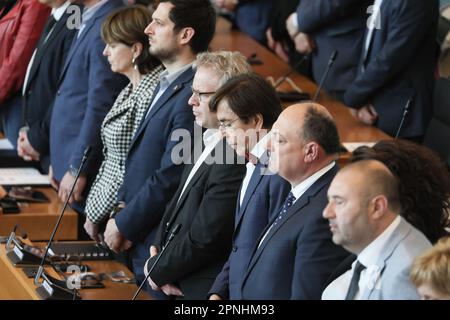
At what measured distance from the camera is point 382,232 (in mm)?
3781

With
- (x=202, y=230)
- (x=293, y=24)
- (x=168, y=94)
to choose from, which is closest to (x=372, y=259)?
(x=202, y=230)

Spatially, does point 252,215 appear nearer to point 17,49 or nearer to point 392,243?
point 392,243

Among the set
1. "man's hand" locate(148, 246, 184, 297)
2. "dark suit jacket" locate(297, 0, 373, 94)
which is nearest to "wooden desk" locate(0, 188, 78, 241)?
"man's hand" locate(148, 246, 184, 297)

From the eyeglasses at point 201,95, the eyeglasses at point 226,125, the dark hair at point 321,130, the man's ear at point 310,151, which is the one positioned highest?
the dark hair at point 321,130

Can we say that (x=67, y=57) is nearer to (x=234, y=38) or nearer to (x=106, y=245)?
(x=106, y=245)

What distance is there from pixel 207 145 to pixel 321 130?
Result: 88cm

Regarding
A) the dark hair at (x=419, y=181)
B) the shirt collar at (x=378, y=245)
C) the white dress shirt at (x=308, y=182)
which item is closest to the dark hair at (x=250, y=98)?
the white dress shirt at (x=308, y=182)

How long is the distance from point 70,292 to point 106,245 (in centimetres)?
74

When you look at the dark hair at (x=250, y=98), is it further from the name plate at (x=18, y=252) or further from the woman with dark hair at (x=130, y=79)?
the name plate at (x=18, y=252)

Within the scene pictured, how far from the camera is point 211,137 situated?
4.98 metres

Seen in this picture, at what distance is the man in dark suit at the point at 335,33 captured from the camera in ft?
22.7

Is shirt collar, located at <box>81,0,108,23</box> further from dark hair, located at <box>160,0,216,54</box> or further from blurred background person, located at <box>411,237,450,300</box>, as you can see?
blurred background person, located at <box>411,237,450,300</box>

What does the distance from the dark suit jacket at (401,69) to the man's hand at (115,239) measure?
5.41ft
